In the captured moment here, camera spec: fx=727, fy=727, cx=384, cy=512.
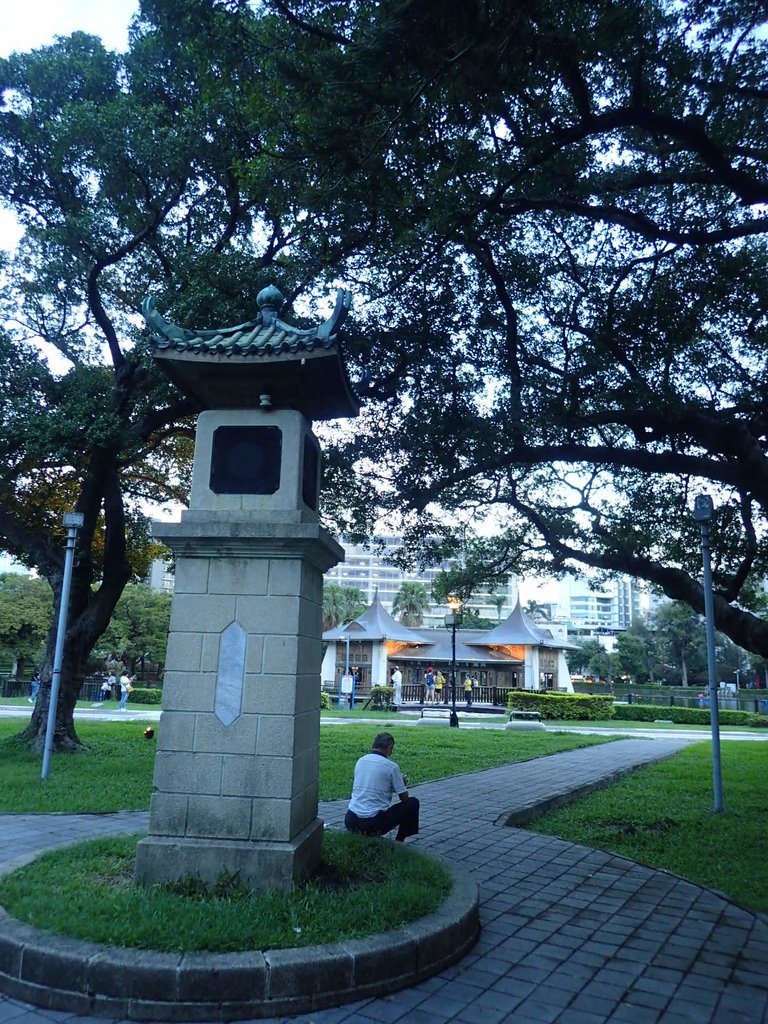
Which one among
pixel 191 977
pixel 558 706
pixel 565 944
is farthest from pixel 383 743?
pixel 558 706

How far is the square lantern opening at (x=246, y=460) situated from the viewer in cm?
610

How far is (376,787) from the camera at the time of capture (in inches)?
265

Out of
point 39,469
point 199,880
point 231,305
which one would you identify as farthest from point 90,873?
point 39,469

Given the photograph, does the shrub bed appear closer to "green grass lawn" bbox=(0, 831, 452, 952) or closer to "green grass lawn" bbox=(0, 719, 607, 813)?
"green grass lawn" bbox=(0, 719, 607, 813)

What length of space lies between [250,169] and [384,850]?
722cm

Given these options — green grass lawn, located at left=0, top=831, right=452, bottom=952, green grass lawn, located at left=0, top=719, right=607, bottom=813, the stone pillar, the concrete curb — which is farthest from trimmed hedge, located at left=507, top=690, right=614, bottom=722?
the stone pillar

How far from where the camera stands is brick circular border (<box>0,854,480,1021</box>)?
385cm

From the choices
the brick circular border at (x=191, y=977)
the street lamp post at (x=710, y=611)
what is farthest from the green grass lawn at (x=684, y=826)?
the brick circular border at (x=191, y=977)

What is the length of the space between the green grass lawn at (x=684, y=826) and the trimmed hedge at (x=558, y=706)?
17437 mm

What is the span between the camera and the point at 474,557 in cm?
1627

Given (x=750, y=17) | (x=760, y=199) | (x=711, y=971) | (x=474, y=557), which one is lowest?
(x=711, y=971)

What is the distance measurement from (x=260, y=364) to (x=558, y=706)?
2838 centimetres

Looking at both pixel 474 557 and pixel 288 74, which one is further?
pixel 474 557

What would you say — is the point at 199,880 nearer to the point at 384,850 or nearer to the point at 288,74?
the point at 384,850
